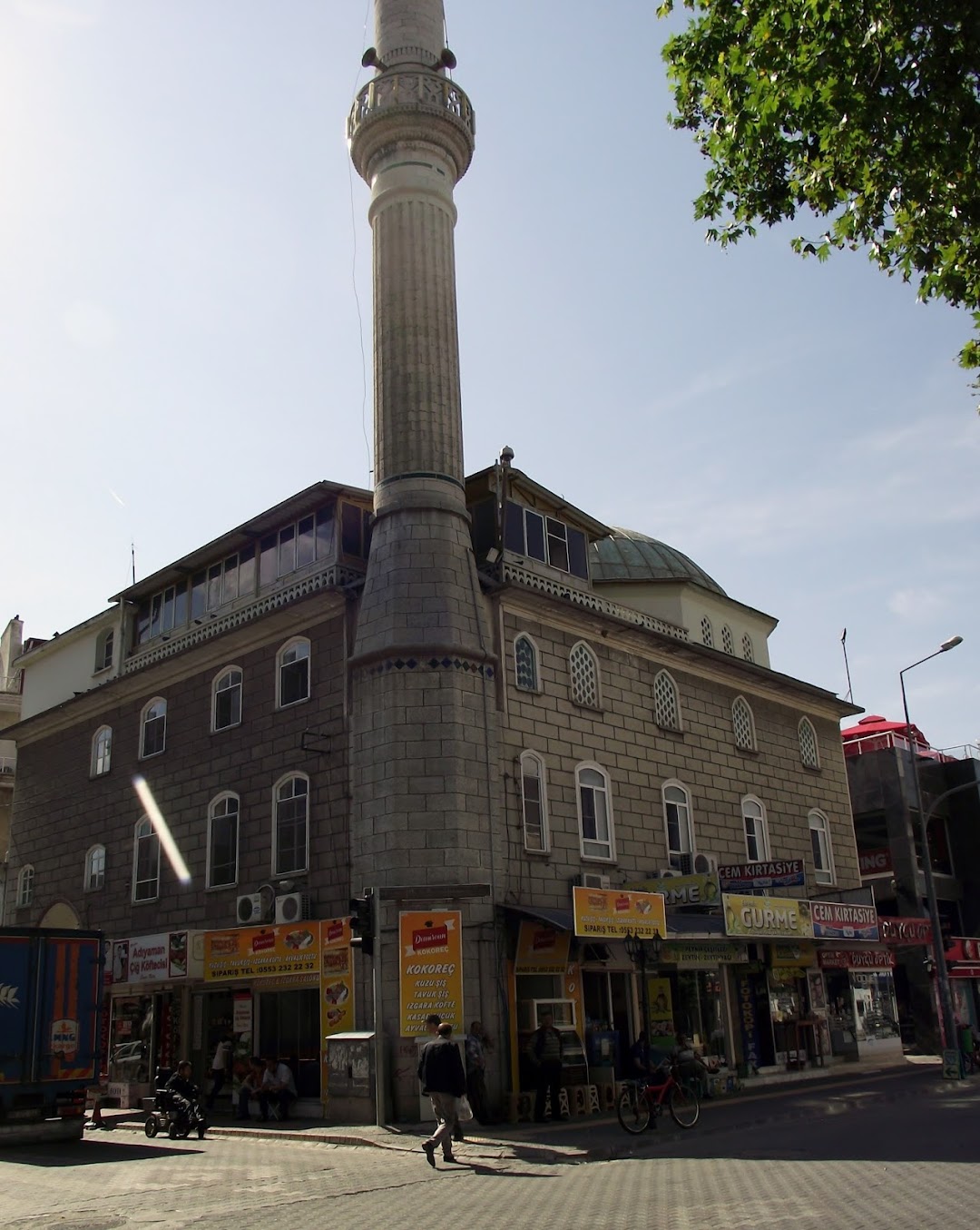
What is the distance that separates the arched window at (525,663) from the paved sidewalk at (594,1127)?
315 inches

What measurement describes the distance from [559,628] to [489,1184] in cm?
1350

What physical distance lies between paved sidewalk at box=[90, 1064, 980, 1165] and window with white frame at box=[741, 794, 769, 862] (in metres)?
6.22

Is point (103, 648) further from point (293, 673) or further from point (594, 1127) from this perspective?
point (594, 1127)

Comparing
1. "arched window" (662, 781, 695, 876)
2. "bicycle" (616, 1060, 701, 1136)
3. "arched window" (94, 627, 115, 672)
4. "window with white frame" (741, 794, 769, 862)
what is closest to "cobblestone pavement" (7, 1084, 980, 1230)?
"bicycle" (616, 1060, 701, 1136)

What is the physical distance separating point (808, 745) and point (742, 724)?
12.4ft

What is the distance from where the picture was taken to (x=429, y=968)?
733 inches

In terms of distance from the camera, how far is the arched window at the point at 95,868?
27.8 metres

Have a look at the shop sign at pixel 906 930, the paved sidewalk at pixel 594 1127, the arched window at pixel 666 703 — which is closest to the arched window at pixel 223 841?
the paved sidewalk at pixel 594 1127

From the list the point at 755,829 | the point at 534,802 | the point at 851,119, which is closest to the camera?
the point at 851,119

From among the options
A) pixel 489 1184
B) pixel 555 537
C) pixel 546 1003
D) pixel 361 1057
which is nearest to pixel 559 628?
pixel 555 537

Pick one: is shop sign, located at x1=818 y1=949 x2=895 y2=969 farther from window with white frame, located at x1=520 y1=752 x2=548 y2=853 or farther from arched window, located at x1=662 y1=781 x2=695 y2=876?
window with white frame, located at x1=520 y1=752 x2=548 y2=853

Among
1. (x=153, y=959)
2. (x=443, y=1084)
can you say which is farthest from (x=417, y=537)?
(x=443, y=1084)

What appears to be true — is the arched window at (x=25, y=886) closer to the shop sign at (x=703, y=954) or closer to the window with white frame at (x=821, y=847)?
the shop sign at (x=703, y=954)

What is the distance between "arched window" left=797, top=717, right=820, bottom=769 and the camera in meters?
32.0
